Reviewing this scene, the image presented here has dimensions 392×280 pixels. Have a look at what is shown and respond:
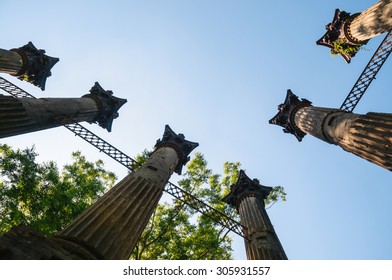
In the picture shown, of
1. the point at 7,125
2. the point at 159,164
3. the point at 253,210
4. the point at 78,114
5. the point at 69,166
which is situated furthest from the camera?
the point at 69,166

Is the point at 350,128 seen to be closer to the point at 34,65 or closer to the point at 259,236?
the point at 259,236

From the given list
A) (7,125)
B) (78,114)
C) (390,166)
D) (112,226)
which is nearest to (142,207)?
(112,226)

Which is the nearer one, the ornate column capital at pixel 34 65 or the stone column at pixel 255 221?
the stone column at pixel 255 221

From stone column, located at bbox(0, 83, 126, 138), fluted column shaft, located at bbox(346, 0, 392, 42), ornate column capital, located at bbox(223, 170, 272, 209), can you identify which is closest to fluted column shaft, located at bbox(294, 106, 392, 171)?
fluted column shaft, located at bbox(346, 0, 392, 42)

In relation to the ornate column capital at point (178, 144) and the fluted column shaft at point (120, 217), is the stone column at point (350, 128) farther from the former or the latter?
the fluted column shaft at point (120, 217)

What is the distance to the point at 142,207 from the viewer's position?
775 cm

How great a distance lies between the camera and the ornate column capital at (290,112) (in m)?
17.9

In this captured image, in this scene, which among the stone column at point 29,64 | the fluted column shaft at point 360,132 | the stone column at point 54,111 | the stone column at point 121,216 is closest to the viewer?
the stone column at point 121,216

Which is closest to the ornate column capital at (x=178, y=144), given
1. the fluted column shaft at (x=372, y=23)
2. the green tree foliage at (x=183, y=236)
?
the green tree foliage at (x=183, y=236)

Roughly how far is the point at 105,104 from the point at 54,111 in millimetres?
5891

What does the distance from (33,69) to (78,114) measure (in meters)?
6.39

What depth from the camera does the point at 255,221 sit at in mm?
11117

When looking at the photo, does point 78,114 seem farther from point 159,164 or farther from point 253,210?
point 253,210

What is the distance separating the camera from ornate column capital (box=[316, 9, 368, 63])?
572 inches
